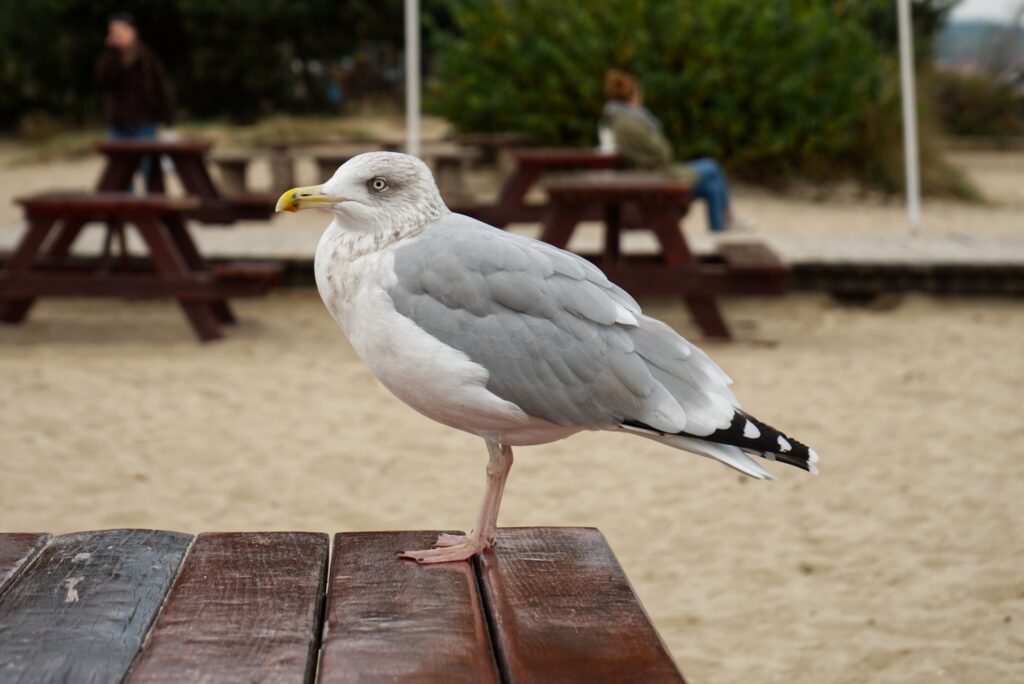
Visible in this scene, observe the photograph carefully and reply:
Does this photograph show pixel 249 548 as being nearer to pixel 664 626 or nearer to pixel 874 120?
pixel 664 626

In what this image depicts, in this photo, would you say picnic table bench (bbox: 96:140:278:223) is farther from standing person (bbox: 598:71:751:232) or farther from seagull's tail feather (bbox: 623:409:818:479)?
seagull's tail feather (bbox: 623:409:818:479)

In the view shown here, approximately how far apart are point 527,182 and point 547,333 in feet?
22.7

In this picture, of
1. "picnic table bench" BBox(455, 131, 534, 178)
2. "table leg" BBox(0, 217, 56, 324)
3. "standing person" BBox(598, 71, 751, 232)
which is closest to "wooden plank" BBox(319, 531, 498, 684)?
"table leg" BBox(0, 217, 56, 324)

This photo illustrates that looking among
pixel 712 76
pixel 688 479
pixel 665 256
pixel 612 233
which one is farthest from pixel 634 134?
pixel 712 76

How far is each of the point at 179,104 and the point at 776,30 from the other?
1508 cm

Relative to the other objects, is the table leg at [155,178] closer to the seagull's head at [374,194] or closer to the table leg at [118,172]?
the table leg at [118,172]

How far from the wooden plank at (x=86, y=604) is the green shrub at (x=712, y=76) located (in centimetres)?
1227

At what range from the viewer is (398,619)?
1823mm

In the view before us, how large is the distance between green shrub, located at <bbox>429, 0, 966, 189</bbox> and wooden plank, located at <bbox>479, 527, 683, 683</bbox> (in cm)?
1203

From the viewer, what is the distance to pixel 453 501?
14.2 feet

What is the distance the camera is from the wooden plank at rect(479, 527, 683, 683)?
164 centimetres

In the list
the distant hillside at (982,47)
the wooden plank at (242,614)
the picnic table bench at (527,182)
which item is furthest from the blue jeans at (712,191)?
the distant hillside at (982,47)

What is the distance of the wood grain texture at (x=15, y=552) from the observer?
1.91 m

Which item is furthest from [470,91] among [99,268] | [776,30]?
[99,268]
